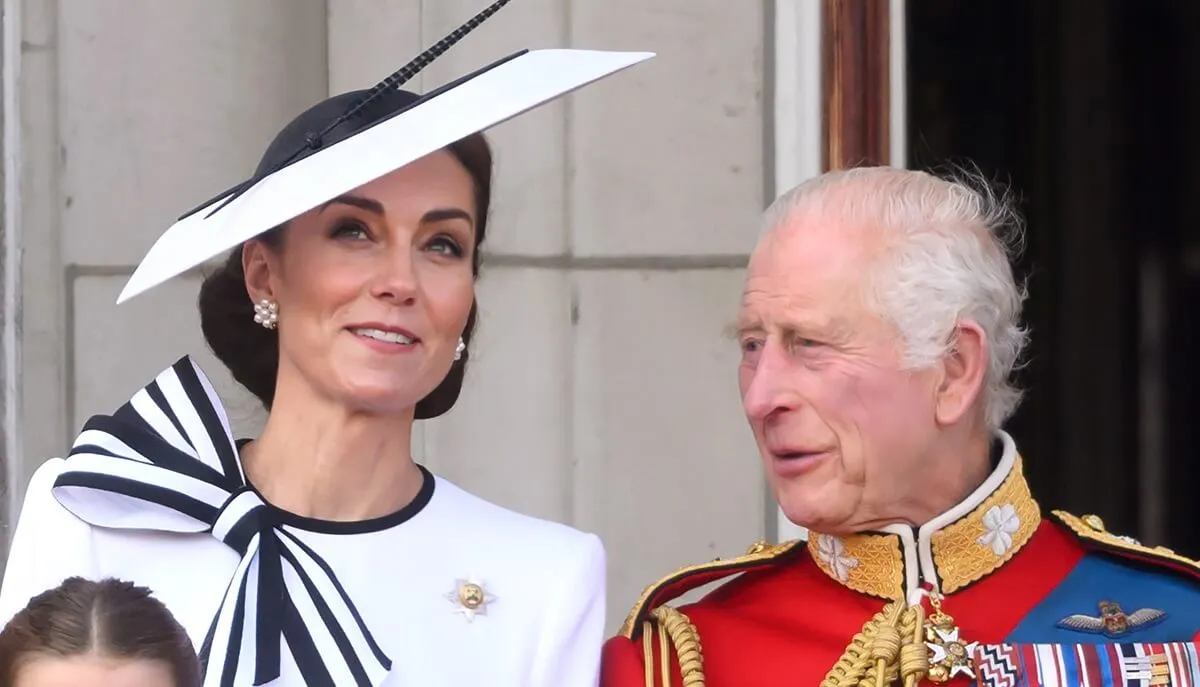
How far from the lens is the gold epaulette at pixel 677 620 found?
215cm

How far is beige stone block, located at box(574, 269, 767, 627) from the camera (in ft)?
11.4

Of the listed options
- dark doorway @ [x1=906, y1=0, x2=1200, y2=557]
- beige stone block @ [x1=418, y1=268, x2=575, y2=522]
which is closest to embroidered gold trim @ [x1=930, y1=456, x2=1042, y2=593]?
beige stone block @ [x1=418, y1=268, x2=575, y2=522]

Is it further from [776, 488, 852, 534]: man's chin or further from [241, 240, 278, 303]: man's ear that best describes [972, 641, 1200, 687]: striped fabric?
[241, 240, 278, 303]: man's ear

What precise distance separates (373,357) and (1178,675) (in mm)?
992

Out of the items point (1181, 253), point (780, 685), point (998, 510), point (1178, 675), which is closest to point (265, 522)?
point (780, 685)

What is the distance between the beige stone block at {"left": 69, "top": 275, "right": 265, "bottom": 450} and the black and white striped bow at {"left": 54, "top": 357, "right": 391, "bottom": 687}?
1344 millimetres

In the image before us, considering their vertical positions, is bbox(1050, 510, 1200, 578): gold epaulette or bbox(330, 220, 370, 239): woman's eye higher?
bbox(330, 220, 370, 239): woman's eye

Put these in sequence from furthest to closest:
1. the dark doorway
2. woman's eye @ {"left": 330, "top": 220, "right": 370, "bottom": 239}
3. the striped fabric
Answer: the dark doorway < the striped fabric < woman's eye @ {"left": 330, "top": 220, "right": 370, "bottom": 239}

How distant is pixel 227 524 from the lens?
6.11ft

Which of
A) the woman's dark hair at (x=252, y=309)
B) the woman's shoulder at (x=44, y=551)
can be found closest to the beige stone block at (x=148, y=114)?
the woman's dark hair at (x=252, y=309)

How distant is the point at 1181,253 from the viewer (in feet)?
17.5

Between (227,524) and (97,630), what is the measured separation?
0.24 metres

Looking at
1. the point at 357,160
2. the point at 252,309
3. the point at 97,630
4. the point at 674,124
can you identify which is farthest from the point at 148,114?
the point at 97,630

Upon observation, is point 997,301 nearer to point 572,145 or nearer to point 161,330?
point 572,145
